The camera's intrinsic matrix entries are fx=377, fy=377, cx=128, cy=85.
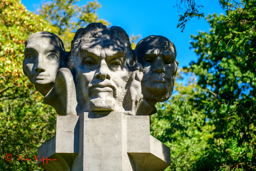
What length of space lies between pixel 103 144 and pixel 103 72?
33.7 inches

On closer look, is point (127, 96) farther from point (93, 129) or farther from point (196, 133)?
point (196, 133)

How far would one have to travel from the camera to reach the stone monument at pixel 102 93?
14.2 feet

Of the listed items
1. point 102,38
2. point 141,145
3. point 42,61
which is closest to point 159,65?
point 102,38

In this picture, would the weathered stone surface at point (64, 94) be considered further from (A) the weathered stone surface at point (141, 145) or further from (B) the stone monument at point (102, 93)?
(A) the weathered stone surface at point (141, 145)

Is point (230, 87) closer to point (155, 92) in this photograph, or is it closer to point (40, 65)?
point (155, 92)

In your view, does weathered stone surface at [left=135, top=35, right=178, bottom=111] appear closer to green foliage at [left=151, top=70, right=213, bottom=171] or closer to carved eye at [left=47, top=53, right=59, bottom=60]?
carved eye at [left=47, top=53, right=59, bottom=60]

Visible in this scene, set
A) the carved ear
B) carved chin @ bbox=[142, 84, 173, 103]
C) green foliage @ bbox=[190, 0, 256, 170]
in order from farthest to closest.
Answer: green foliage @ bbox=[190, 0, 256, 170], carved chin @ bbox=[142, 84, 173, 103], the carved ear

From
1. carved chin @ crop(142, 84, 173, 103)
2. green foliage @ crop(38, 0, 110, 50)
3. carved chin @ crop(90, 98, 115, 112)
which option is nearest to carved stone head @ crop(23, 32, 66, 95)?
carved chin @ crop(90, 98, 115, 112)

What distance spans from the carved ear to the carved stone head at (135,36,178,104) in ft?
3.09

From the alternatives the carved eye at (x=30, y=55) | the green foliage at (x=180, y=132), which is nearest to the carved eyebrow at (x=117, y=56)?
the carved eye at (x=30, y=55)

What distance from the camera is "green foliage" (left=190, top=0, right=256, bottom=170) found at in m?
8.24

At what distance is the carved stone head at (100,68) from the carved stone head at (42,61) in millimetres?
263

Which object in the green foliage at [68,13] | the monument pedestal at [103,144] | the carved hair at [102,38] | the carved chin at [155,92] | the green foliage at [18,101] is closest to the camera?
the monument pedestal at [103,144]

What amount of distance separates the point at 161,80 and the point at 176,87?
43.5ft
